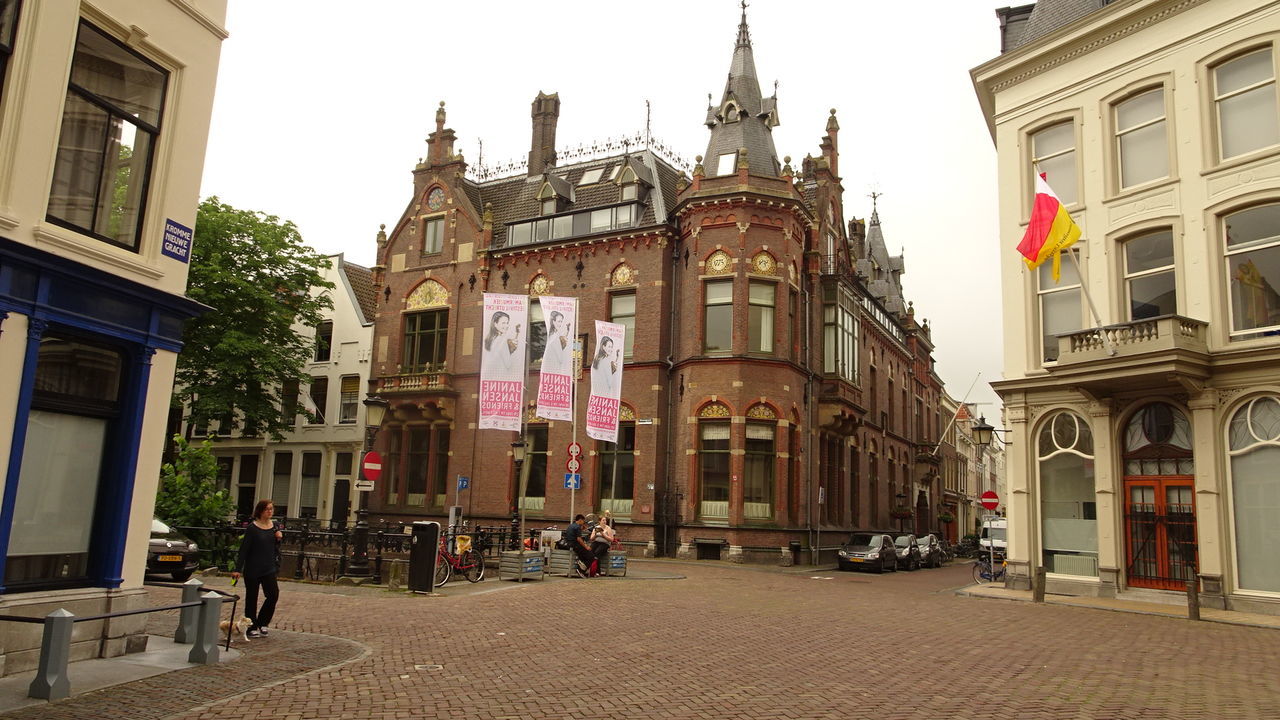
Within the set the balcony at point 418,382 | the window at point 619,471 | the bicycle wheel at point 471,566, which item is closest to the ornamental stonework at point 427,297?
the balcony at point 418,382

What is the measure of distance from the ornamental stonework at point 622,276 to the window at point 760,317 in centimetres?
474

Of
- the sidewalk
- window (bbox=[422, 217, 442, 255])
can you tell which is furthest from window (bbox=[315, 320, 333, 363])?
the sidewalk

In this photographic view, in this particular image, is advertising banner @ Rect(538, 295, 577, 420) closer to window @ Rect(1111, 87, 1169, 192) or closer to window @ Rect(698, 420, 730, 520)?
window @ Rect(698, 420, 730, 520)

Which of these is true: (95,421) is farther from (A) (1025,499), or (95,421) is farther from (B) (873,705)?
(A) (1025,499)

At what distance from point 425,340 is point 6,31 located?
29.5m

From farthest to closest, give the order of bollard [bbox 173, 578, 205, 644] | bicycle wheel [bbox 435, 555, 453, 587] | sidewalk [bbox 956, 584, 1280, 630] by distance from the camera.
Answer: bicycle wheel [bbox 435, 555, 453, 587]
sidewalk [bbox 956, 584, 1280, 630]
bollard [bbox 173, 578, 205, 644]

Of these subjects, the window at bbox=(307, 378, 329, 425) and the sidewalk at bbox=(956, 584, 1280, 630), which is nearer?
the sidewalk at bbox=(956, 584, 1280, 630)

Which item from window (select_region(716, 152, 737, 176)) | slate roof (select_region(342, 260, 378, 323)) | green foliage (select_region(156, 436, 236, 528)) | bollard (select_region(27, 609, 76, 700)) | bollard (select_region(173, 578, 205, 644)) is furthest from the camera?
slate roof (select_region(342, 260, 378, 323))

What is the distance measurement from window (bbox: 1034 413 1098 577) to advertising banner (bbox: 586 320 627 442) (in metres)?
11.9

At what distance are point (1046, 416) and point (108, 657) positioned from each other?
19540 mm

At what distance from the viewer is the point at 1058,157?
72.3 ft

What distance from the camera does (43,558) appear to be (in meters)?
8.82

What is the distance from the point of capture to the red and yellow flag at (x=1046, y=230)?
63.5 feet

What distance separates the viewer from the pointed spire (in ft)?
108
